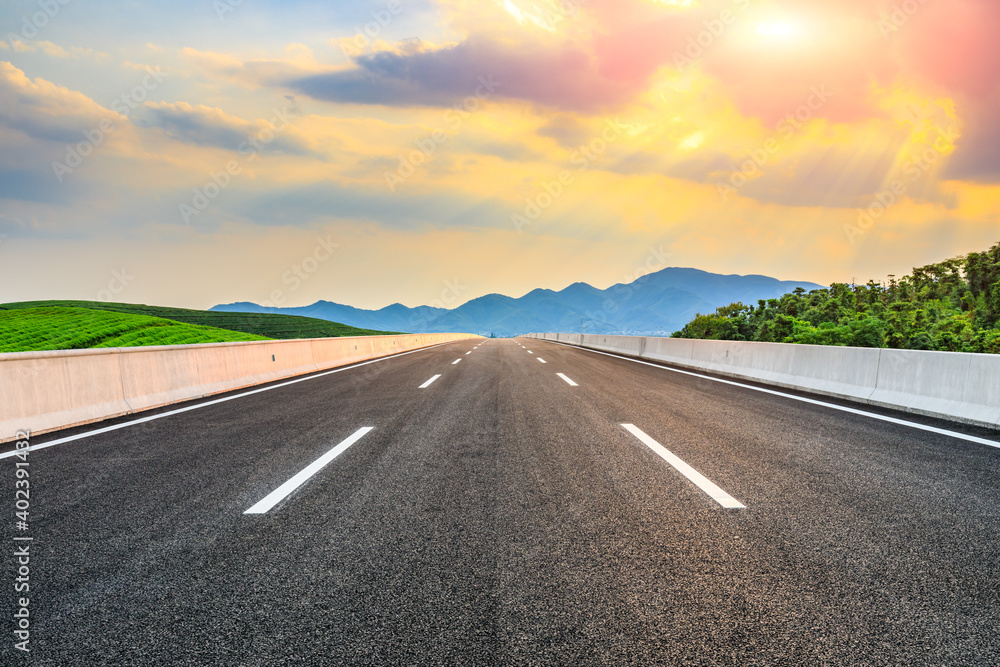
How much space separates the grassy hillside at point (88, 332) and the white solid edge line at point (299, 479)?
35052mm

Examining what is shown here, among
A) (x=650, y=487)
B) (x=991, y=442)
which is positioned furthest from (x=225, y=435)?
(x=991, y=442)

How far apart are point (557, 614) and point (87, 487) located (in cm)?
411

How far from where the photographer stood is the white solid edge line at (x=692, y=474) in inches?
159

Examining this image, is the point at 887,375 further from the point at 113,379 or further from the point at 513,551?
the point at 113,379

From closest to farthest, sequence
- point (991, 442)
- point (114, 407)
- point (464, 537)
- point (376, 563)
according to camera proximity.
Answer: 1. point (376, 563)
2. point (464, 537)
3. point (991, 442)
4. point (114, 407)

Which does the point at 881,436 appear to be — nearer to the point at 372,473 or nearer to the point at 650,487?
the point at 650,487

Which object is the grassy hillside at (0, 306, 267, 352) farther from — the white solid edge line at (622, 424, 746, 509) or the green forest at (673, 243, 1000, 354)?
the green forest at (673, 243, 1000, 354)

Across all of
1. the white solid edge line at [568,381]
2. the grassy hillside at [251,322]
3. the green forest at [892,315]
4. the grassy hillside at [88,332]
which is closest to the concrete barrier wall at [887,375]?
the white solid edge line at [568,381]

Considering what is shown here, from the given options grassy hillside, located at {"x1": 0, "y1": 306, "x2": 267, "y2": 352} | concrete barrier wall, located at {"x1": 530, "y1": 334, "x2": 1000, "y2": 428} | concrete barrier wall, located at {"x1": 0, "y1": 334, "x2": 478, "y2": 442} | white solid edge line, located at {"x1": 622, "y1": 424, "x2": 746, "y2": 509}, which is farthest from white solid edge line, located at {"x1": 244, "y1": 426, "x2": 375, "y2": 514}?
grassy hillside, located at {"x1": 0, "y1": 306, "x2": 267, "y2": 352}

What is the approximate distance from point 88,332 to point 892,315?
66639mm

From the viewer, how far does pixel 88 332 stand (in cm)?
4153

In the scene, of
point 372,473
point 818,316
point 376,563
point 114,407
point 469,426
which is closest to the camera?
point 376,563

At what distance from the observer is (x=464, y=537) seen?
3357 mm

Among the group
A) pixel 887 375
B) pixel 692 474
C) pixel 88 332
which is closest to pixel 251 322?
pixel 88 332
